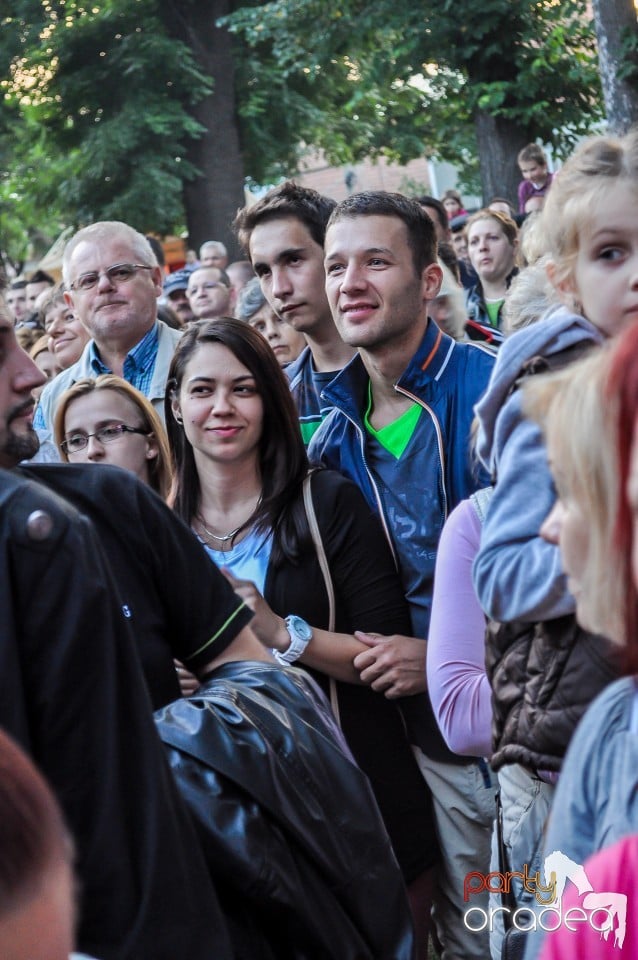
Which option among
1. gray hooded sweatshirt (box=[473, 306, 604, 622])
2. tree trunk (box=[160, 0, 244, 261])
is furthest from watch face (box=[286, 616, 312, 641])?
tree trunk (box=[160, 0, 244, 261])

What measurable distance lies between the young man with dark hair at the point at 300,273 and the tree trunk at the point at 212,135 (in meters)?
15.5

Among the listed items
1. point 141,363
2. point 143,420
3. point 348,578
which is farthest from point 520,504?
point 141,363

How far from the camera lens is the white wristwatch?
3.44 m

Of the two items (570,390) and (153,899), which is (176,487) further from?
(570,390)

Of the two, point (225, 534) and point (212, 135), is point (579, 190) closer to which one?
point (225, 534)

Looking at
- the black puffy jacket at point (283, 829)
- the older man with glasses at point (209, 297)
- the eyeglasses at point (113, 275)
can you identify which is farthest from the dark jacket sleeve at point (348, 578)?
the older man with glasses at point (209, 297)

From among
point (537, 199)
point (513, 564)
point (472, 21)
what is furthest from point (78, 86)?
point (513, 564)

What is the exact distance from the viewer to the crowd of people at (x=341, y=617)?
1.59 m

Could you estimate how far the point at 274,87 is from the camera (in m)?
21.7

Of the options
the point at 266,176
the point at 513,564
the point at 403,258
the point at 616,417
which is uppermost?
the point at 266,176

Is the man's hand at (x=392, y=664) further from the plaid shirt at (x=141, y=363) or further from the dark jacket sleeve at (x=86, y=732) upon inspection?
the plaid shirt at (x=141, y=363)

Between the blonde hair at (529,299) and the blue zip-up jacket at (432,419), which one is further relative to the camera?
the blue zip-up jacket at (432,419)

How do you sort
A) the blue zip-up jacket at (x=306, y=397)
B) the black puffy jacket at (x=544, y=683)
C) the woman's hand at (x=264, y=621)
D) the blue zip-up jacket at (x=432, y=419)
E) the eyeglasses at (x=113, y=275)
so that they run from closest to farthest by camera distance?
the black puffy jacket at (x=544, y=683)
the woman's hand at (x=264, y=621)
the blue zip-up jacket at (x=432, y=419)
the blue zip-up jacket at (x=306, y=397)
the eyeglasses at (x=113, y=275)

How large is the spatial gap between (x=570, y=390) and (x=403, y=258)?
2590 mm
